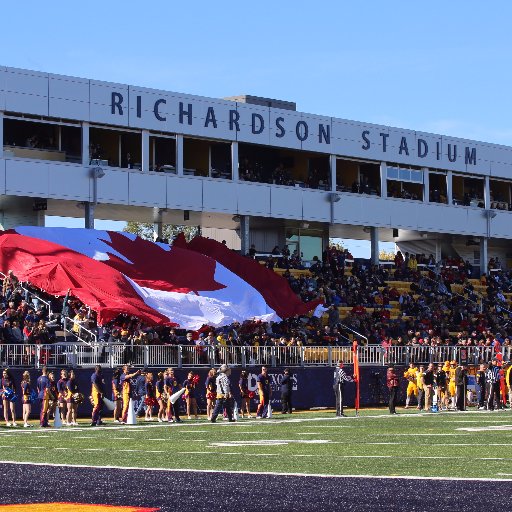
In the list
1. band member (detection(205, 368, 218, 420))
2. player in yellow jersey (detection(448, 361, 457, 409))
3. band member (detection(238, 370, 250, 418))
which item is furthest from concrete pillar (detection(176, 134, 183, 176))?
band member (detection(205, 368, 218, 420))

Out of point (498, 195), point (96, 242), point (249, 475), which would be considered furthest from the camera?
point (498, 195)

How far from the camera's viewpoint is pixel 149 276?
43719 mm

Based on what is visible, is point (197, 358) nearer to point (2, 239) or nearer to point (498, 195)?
point (2, 239)

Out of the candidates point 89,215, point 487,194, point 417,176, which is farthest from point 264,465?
point 487,194

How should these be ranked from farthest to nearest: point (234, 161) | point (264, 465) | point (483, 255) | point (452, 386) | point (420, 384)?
point (483, 255)
point (234, 161)
point (452, 386)
point (420, 384)
point (264, 465)

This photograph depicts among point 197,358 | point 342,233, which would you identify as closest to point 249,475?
point 197,358

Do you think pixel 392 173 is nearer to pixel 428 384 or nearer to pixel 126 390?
pixel 428 384

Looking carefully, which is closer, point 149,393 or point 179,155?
point 149,393

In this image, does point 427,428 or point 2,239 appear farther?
point 2,239

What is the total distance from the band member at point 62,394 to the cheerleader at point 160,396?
2.47 meters

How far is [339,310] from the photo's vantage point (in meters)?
50.3

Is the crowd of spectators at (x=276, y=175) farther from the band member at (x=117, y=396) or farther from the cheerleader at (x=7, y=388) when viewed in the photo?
the cheerleader at (x=7, y=388)

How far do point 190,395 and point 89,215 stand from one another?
47.1 ft

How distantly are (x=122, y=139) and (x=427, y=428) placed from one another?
2531 centimetres
